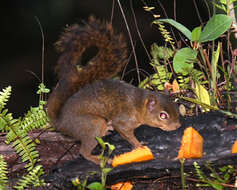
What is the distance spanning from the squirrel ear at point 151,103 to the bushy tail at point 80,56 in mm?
425

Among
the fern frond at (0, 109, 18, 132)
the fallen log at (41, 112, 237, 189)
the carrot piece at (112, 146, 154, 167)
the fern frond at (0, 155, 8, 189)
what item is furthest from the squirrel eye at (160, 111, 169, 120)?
the fern frond at (0, 155, 8, 189)

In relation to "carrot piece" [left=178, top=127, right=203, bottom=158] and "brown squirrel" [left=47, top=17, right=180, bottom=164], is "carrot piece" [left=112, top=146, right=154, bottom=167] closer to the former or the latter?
"brown squirrel" [left=47, top=17, right=180, bottom=164]

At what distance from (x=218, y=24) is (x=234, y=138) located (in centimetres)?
93

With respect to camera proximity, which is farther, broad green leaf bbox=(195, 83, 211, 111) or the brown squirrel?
broad green leaf bbox=(195, 83, 211, 111)

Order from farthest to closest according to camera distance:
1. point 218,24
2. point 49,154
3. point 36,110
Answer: point 36,110 < point 49,154 < point 218,24

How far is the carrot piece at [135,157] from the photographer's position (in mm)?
3061

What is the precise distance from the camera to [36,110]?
3793mm

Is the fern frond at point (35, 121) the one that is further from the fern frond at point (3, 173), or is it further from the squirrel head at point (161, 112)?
the squirrel head at point (161, 112)

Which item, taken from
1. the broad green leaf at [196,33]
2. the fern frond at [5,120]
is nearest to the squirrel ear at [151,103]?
the broad green leaf at [196,33]

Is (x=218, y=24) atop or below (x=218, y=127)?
atop

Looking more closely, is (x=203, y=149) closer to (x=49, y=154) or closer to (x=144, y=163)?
(x=144, y=163)

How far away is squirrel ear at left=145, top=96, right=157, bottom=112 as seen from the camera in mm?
3331

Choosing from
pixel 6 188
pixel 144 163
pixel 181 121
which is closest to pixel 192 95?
pixel 181 121

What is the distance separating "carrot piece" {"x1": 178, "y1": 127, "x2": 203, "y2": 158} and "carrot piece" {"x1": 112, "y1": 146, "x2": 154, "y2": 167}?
26 centimetres
